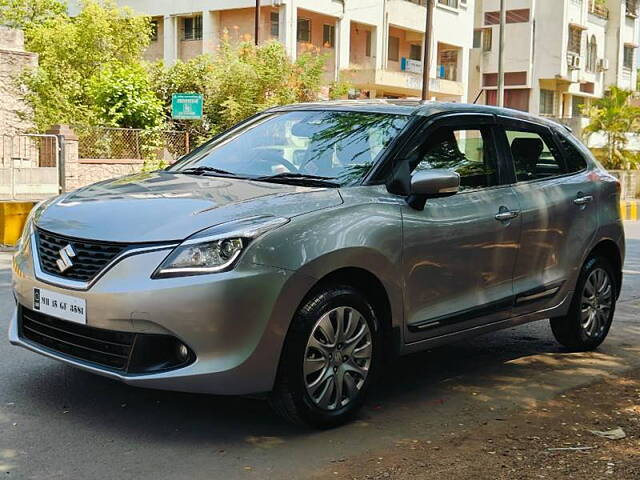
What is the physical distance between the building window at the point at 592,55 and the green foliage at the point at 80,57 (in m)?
34.6

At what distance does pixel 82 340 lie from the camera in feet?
15.2

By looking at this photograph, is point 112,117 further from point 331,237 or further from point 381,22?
point 381,22

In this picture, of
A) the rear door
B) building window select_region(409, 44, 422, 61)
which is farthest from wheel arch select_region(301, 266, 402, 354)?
building window select_region(409, 44, 422, 61)

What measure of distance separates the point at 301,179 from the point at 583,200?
236cm

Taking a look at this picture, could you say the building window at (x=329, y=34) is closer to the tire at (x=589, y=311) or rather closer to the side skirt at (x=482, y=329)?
the tire at (x=589, y=311)

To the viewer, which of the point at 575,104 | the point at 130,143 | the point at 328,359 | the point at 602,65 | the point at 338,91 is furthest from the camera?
the point at 602,65

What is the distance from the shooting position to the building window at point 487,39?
5591 centimetres

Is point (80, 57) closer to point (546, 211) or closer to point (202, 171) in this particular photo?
point (202, 171)

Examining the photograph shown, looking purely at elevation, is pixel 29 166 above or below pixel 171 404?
above

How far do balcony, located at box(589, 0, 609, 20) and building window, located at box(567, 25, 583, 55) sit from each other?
97.7 inches

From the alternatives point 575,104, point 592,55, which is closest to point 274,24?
point 575,104

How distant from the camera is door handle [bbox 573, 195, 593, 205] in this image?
Result: 655 centimetres

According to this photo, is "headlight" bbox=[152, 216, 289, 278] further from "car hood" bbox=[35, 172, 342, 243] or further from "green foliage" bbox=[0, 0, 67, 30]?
"green foliage" bbox=[0, 0, 67, 30]

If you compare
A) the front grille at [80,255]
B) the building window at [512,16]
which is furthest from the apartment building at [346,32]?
the front grille at [80,255]
